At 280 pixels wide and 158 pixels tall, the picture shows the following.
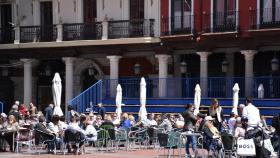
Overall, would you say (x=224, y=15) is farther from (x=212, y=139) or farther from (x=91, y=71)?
(x=212, y=139)

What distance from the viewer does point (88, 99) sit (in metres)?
32.5

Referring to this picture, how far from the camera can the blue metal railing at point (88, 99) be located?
105 ft

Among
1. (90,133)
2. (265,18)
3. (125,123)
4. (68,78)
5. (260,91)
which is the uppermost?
(265,18)

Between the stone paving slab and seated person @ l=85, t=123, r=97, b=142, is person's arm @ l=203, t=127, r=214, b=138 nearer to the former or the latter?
the stone paving slab

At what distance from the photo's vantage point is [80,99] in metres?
32.2

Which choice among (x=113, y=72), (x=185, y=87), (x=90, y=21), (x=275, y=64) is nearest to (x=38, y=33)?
(x=90, y=21)

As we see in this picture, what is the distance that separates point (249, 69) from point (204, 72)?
2346mm

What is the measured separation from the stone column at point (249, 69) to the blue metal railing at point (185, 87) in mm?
113

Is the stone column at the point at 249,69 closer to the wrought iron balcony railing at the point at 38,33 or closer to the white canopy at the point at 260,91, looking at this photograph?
the white canopy at the point at 260,91

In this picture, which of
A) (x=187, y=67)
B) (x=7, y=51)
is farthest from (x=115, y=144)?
(x=7, y=51)

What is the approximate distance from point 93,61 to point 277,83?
1158cm

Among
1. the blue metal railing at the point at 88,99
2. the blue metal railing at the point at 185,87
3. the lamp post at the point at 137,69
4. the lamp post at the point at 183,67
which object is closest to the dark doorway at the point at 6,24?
the blue metal railing at the point at 88,99

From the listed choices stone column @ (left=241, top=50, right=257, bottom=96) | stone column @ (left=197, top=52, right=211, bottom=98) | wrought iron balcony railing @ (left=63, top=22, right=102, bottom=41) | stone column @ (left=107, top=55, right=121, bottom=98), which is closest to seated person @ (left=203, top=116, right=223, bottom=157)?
stone column @ (left=241, top=50, right=257, bottom=96)

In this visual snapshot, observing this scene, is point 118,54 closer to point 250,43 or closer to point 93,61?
point 93,61
